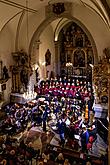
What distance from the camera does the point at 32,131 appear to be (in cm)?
1300

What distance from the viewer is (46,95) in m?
17.6

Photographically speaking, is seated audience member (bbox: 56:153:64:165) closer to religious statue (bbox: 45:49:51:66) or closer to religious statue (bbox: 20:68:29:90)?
religious statue (bbox: 20:68:29:90)

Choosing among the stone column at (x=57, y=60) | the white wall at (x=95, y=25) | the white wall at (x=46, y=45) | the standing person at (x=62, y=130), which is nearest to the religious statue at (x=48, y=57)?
the white wall at (x=46, y=45)

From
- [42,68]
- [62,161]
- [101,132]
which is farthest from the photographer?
[42,68]

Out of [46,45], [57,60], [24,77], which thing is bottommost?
[24,77]

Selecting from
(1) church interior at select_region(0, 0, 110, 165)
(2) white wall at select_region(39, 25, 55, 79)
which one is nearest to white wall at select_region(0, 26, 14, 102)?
(1) church interior at select_region(0, 0, 110, 165)

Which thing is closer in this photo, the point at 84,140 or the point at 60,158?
the point at 60,158

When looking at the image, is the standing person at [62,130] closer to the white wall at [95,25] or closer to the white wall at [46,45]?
the white wall at [95,25]

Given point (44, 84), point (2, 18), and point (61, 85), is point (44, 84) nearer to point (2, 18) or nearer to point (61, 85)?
point (61, 85)

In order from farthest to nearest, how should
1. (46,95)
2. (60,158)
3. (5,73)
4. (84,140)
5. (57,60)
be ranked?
(57,60)
(46,95)
(5,73)
(84,140)
(60,158)

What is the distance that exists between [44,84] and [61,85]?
60.5 inches

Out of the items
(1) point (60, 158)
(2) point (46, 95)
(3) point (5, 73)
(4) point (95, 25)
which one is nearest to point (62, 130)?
(1) point (60, 158)

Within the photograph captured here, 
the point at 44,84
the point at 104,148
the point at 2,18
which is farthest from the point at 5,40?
the point at 104,148

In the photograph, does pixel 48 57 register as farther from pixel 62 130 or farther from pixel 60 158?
pixel 60 158
